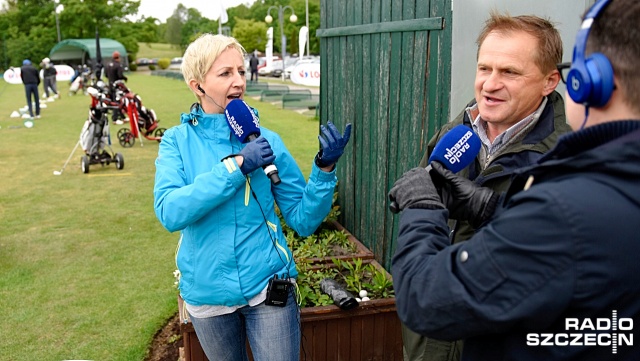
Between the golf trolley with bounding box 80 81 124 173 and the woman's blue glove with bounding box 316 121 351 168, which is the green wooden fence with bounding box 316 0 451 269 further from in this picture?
the golf trolley with bounding box 80 81 124 173

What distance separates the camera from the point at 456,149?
186 cm

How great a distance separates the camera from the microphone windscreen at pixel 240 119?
8.43ft

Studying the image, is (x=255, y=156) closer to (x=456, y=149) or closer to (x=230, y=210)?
(x=230, y=210)

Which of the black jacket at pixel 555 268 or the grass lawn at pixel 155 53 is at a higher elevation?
the grass lawn at pixel 155 53

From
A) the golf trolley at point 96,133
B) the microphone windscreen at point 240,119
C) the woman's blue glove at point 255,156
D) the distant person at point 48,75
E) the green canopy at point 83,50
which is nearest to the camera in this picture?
the woman's blue glove at point 255,156

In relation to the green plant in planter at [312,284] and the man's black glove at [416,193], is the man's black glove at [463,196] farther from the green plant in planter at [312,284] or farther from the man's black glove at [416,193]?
the green plant in planter at [312,284]

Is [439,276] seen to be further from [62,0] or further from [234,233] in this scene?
[62,0]

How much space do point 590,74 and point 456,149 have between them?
0.70m

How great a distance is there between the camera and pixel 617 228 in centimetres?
113

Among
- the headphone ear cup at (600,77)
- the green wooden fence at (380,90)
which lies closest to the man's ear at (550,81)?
the headphone ear cup at (600,77)

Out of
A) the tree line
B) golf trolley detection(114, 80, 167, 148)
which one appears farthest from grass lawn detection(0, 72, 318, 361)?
the tree line

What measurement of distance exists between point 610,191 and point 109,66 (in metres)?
19.0

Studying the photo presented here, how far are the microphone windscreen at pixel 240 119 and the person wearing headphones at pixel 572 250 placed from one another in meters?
1.38

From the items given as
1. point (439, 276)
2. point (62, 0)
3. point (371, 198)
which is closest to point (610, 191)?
point (439, 276)
